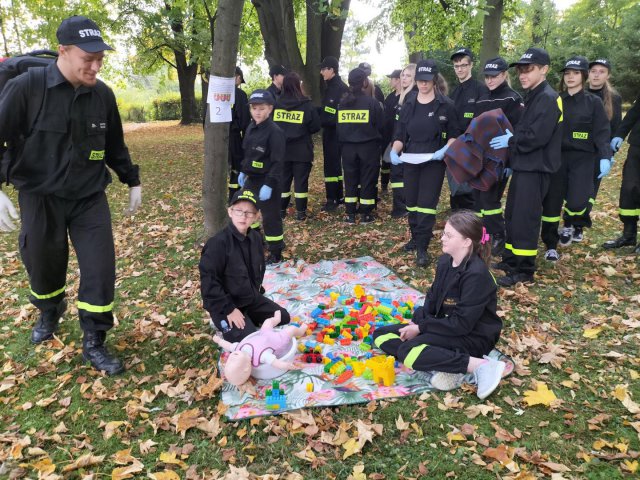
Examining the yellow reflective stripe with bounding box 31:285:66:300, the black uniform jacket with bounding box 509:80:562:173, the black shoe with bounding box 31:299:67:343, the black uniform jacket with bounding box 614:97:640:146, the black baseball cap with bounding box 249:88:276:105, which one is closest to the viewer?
the yellow reflective stripe with bounding box 31:285:66:300

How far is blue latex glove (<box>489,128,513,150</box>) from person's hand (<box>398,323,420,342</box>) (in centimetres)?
274

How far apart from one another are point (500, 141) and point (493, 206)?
1092mm

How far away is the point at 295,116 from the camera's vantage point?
7.90 metres

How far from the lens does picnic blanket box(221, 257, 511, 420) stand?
3.58 m

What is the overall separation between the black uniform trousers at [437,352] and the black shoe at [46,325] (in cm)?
314

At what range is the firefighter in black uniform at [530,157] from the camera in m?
5.18

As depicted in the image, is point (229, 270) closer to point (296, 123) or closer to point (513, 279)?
point (513, 279)

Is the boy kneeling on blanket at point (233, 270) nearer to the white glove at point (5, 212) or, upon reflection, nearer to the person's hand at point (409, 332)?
the person's hand at point (409, 332)

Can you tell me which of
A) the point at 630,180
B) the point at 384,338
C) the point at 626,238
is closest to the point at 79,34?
the point at 384,338

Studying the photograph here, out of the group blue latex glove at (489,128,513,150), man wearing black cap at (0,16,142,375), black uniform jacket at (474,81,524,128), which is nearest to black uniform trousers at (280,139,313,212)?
black uniform jacket at (474,81,524,128)

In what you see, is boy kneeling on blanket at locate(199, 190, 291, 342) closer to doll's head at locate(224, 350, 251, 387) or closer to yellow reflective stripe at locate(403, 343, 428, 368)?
doll's head at locate(224, 350, 251, 387)

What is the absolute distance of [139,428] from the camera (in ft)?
11.1

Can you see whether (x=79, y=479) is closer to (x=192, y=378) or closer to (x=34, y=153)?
(x=192, y=378)

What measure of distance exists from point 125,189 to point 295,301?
8129mm
